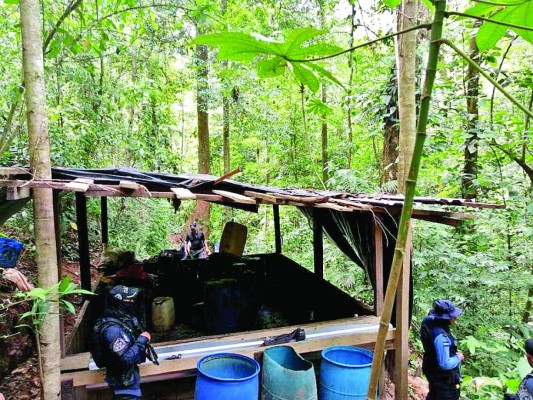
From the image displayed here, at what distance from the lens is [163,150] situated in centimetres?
1065

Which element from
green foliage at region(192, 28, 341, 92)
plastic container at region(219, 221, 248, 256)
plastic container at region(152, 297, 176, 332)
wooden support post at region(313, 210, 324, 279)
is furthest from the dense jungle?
plastic container at region(219, 221, 248, 256)

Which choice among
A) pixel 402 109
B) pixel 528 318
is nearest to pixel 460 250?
pixel 528 318

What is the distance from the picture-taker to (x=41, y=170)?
7.79 feet

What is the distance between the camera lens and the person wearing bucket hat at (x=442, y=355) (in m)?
3.56

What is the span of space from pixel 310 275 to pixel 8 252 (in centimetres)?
408

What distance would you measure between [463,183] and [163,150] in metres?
7.81

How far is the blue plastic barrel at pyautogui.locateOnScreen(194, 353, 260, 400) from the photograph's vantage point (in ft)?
9.61

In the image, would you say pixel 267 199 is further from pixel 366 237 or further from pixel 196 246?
pixel 196 246

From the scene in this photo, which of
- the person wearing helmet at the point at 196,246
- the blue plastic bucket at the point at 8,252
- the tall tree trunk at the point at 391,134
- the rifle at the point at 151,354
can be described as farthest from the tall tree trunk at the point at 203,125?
the rifle at the point at 151,354

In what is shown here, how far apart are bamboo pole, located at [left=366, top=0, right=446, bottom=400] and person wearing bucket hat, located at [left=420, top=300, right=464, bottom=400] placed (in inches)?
136

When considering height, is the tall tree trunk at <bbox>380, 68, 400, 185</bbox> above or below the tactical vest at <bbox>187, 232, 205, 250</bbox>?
above

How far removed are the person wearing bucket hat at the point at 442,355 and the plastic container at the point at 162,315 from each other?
322cm

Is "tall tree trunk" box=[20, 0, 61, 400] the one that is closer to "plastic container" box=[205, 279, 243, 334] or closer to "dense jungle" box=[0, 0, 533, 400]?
"dense jungle" box=[0, 0, 533, 400]

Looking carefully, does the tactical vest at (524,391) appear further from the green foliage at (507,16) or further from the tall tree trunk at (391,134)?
the tall tree trunk at (391,134)
